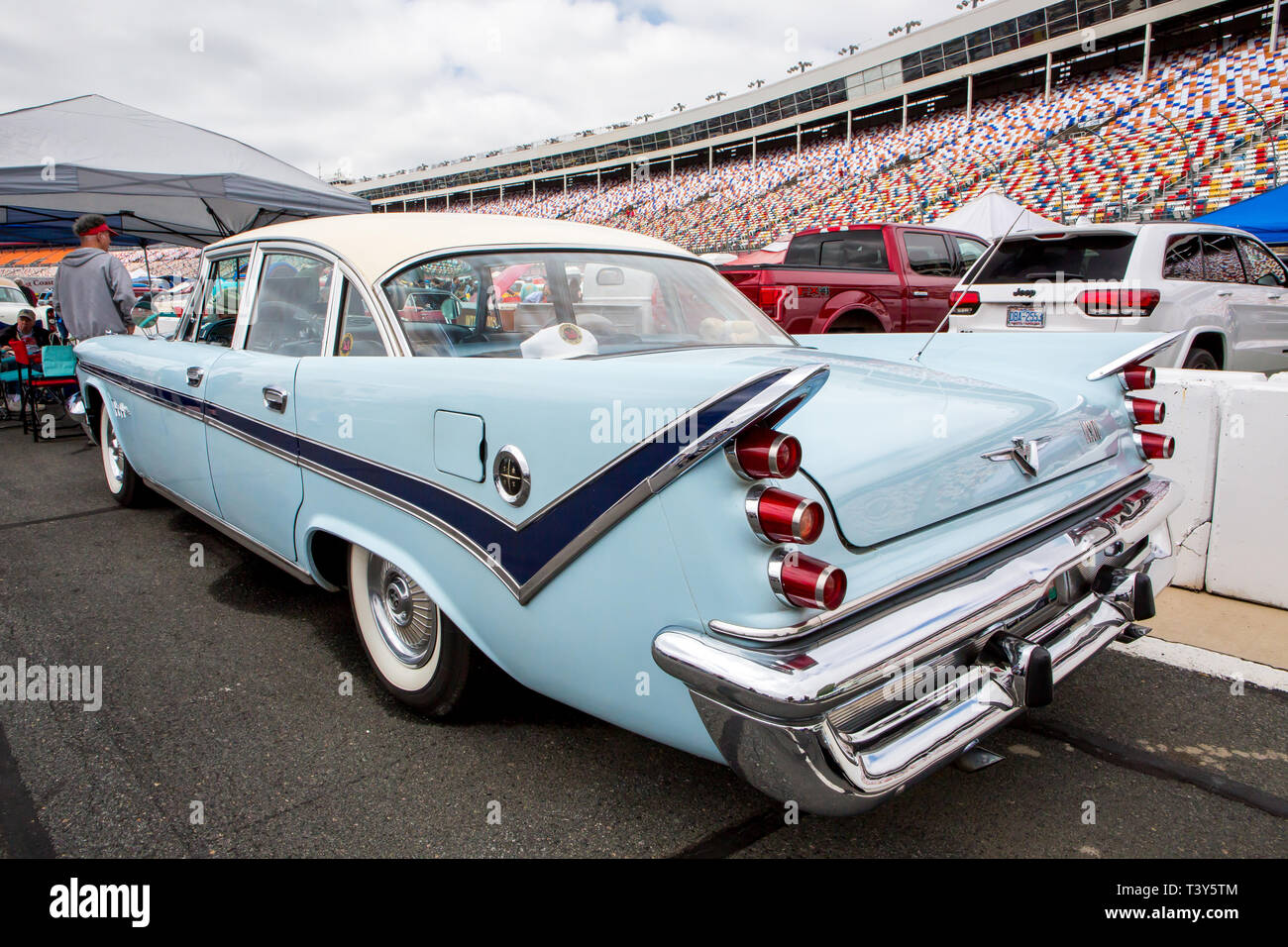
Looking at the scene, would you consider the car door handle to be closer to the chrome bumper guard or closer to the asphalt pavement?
the asphalt pavement

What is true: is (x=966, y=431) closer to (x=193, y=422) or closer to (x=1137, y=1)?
(x=193, y=422)

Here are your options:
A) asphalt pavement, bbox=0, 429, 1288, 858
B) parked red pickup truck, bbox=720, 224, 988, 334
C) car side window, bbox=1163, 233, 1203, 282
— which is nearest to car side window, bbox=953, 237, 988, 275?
parked red pickup truck, bbox=720, 224, 988, 334

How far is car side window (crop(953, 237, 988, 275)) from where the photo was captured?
9523mm

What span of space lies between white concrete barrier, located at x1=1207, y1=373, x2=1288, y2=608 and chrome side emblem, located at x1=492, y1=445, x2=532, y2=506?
3.32 m

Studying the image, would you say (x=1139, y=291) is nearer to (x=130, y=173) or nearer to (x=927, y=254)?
(x=927, y=254)

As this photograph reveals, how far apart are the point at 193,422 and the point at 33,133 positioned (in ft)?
22.1

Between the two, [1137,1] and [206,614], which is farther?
[1137,1]

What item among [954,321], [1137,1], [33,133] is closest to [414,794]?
[954,321]

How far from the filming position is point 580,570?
5.83 ft

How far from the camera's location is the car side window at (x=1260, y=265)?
725 cm

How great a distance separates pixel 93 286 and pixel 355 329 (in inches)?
229

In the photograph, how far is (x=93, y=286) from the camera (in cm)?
697

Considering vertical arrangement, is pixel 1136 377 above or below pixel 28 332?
below

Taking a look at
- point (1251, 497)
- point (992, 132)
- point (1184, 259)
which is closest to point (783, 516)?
point (1251, 497)
